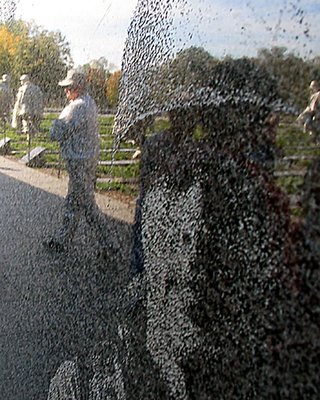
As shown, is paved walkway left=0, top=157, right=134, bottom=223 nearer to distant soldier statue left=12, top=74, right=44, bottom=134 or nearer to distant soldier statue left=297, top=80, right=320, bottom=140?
distant soldier statue left=12, top=74, right=44, bottom=134

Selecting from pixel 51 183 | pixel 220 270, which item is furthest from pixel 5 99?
pixel 220 270

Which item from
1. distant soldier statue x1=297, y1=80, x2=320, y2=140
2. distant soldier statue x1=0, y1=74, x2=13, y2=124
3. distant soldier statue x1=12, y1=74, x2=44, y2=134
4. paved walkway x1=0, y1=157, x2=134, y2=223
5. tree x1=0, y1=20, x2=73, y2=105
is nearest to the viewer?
distant soldier statue x1=297, y1=80, x2=320, y2=140

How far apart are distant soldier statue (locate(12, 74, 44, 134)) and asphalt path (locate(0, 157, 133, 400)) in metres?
0.11

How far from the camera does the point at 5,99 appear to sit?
2338mm

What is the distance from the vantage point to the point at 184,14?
142 cm

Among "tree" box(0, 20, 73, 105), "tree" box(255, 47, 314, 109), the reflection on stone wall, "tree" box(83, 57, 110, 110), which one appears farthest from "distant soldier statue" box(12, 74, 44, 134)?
"tree" box(255, 47, 314, 109)

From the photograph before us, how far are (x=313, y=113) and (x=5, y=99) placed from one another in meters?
1.37

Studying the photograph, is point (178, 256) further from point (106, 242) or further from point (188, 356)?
point (106, 242)

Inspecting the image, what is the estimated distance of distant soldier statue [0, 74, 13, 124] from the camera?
2298 mm

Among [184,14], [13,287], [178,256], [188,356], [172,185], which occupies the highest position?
[184,14]

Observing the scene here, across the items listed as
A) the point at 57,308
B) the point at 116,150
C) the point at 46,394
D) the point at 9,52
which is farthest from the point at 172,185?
the point at 9,52

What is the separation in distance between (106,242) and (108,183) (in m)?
0.12

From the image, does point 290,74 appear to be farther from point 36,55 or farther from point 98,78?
point 36,55

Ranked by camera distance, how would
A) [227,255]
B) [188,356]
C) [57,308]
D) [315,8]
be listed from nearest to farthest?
[315,8]
[227,255]
[188,356]
[57,308]
